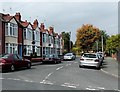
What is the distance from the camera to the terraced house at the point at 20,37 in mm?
35688

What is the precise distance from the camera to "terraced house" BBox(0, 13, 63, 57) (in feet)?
117

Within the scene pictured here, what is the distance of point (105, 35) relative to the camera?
114188 millimetres

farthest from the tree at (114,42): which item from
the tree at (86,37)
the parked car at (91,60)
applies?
the tree at (86,37)

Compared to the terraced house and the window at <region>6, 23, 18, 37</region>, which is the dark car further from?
the window at <region>6, 23, 18, 37</region>

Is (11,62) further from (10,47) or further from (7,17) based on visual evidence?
(7,17)

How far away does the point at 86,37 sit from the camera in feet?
268

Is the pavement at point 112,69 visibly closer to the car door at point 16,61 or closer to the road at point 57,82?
the road at point 57,82

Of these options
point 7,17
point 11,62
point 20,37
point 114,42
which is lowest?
point 11,62

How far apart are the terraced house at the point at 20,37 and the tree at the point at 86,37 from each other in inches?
862

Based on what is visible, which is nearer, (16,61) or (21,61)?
(16,61)

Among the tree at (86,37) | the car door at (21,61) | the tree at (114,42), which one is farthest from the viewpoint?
the tree at (86,37)

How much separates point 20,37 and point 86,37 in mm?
42943

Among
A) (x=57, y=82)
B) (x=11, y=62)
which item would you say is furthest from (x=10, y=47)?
(x=57, y=82)

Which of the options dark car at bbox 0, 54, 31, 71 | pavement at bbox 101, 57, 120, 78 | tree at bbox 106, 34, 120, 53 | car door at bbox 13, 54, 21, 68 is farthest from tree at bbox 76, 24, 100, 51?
car door at bbox 13, 54, 21, 68
